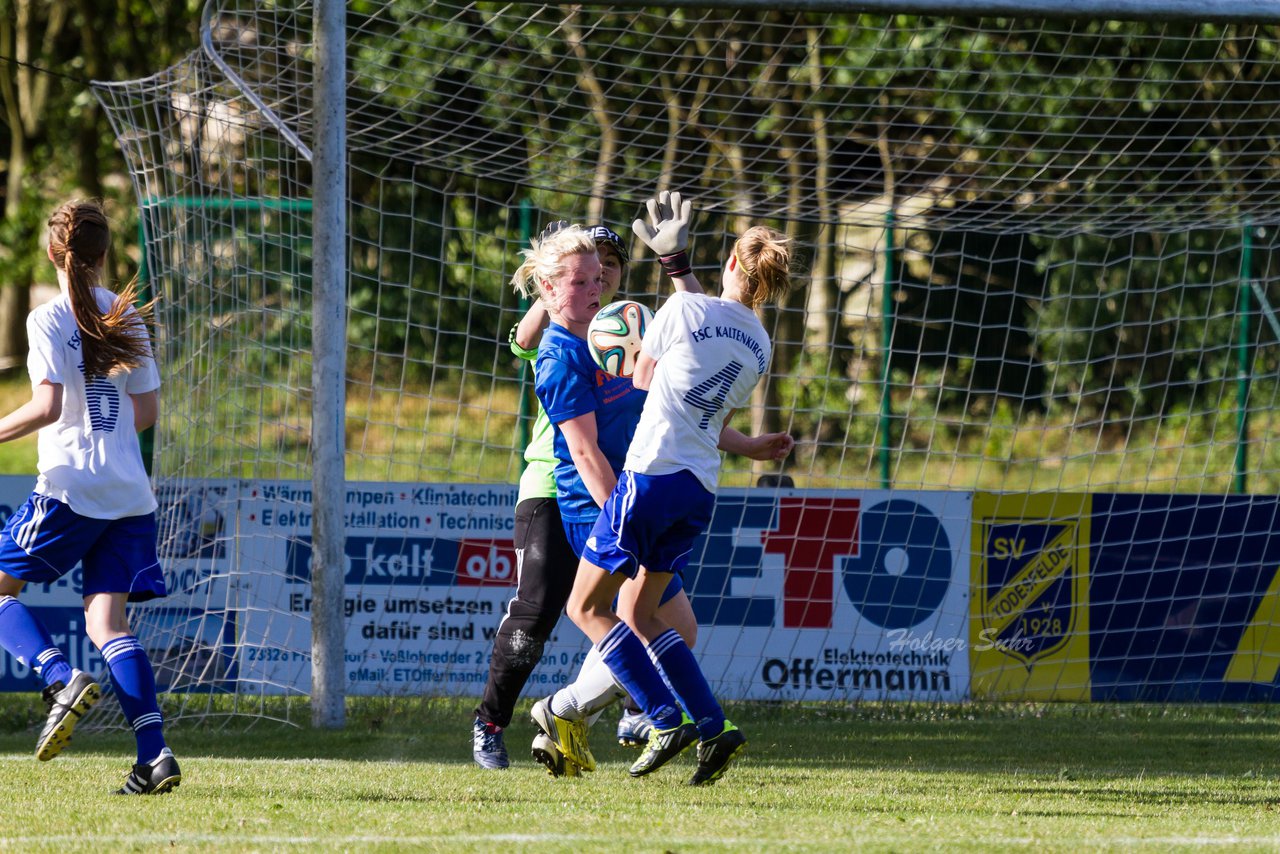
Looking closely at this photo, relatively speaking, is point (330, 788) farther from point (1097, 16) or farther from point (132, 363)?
point (1097, 16)

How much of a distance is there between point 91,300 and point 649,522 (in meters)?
1.98

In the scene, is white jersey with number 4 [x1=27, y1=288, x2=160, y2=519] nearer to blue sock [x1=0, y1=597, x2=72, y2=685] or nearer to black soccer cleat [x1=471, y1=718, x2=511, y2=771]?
blue sock [x1=0, y1=597, x2=72, y2=685]

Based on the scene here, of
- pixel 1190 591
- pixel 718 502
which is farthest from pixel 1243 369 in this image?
pixel 718 502

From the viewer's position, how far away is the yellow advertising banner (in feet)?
26.4

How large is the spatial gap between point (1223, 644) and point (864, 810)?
14.7ft

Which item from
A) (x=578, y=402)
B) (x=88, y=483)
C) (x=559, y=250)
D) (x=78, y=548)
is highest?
(x=559, y=250)

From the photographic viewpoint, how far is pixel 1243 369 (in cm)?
851

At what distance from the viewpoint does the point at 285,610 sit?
775cm

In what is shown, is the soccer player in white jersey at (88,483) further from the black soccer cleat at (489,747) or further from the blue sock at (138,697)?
the black soccer cleat at (489,747)

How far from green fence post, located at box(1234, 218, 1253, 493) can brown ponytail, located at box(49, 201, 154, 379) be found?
6375 millimetres

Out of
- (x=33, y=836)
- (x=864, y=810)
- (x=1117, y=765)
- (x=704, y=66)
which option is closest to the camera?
(x=33, y=836)

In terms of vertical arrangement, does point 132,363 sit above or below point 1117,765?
above

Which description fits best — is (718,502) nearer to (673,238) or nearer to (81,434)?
(673,238)

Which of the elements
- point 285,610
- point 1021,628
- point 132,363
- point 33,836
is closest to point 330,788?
point 33,836
